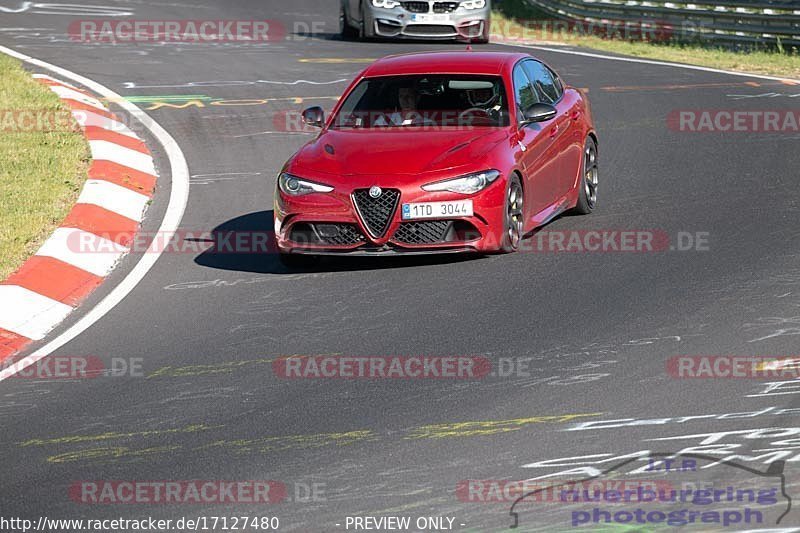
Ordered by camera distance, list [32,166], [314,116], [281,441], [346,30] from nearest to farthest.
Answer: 1. [281,441]
2. [314,116]
3. [32,166]
4. [346,30]

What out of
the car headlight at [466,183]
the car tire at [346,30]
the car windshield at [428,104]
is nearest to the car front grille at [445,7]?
the car tire at [346,30]

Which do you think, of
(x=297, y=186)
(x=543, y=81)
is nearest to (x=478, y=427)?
(x=297, y=186)

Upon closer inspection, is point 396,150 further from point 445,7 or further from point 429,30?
point 445,7

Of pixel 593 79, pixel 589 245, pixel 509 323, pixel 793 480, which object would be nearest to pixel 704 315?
pixel 509 323

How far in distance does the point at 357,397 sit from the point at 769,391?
83.1 inches

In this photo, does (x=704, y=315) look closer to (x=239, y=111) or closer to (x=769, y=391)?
(x=769, y=391)

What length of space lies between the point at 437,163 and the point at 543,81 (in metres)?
2.23

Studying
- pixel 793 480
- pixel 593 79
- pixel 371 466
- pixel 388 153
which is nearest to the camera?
pixel 793 480

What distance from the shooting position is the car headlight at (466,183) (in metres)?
10.4

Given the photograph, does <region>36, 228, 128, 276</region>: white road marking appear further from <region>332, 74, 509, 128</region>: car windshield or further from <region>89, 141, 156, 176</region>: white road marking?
<region>89, 141, 156, 176</region>: white road marking

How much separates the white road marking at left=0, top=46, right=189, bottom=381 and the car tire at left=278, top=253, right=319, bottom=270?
105 centimetres

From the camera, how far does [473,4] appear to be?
24922 mm

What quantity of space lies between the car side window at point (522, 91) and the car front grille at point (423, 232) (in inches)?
61.6

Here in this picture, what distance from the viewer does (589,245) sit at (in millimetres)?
11195
